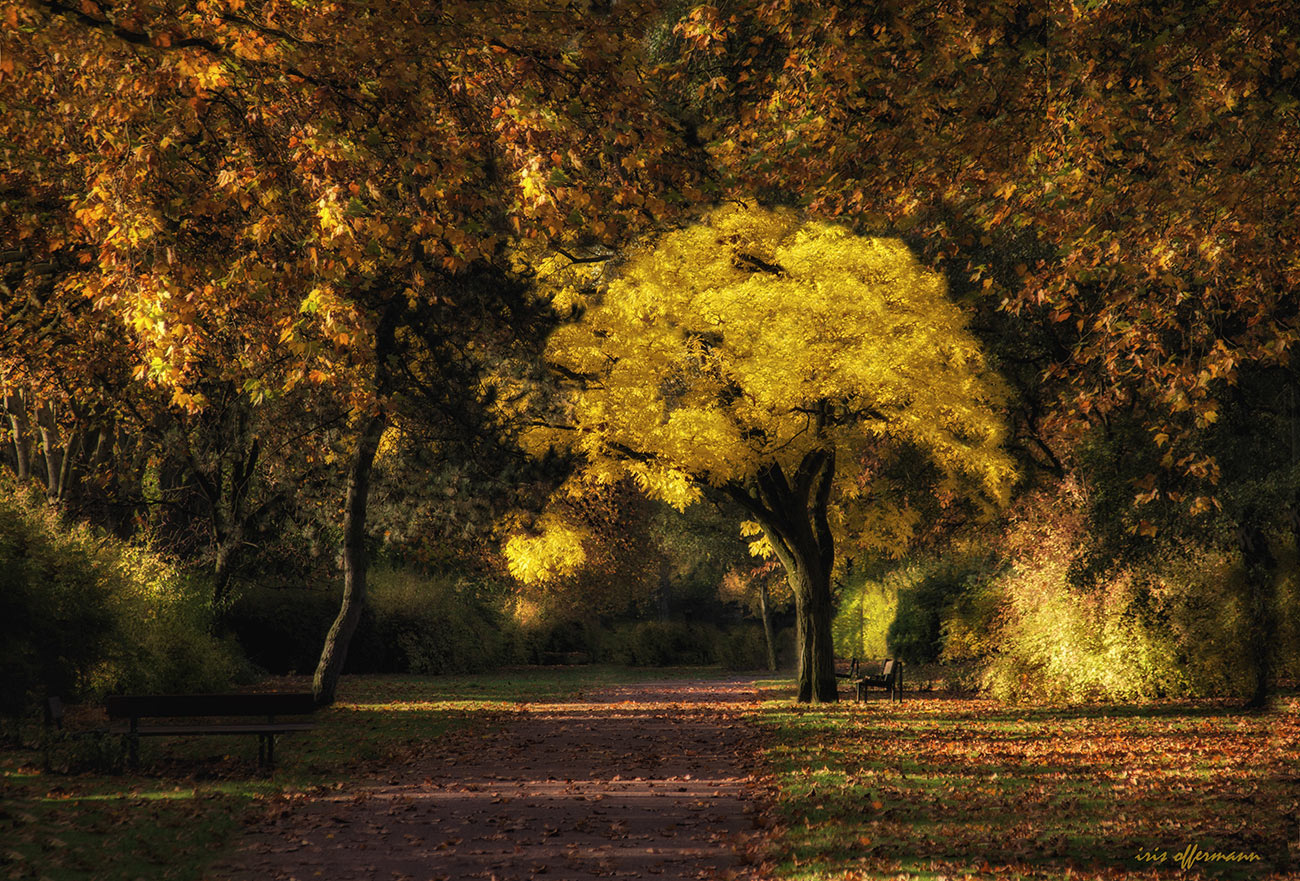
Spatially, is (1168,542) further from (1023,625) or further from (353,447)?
(353,447)

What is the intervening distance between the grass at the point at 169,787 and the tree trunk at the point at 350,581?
22.4 inches

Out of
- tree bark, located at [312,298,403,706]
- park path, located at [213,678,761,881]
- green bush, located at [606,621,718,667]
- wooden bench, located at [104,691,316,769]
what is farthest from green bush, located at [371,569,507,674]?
wooden bench, located at [104,691,316,769]

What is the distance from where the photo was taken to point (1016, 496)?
23969 mm

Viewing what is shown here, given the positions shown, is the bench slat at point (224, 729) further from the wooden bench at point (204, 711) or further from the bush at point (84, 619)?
the bush at point (84, 619)

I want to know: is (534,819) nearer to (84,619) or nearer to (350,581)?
(84,619)

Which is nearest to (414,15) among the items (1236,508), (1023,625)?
(1236,508)

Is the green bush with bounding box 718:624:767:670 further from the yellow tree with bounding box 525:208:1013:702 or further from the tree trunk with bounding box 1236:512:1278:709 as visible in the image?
the tree trunk with bounding box 1236:512:1278:709

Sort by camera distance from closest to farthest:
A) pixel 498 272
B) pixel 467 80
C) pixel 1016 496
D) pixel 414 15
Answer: pixel 414 15 → pixel 467 80 → pixel 498 272 → pixel 1016 496

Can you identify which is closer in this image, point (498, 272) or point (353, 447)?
point (498, 272)

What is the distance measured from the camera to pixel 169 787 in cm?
1082

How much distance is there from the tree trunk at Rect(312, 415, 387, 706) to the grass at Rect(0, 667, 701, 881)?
0.57 metres

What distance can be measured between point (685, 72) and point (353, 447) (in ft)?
38.2

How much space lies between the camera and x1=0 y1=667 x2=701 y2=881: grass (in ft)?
25.5

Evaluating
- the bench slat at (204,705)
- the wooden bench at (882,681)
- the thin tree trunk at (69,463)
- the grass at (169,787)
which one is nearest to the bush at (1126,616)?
the wooden bench at (882,681)
